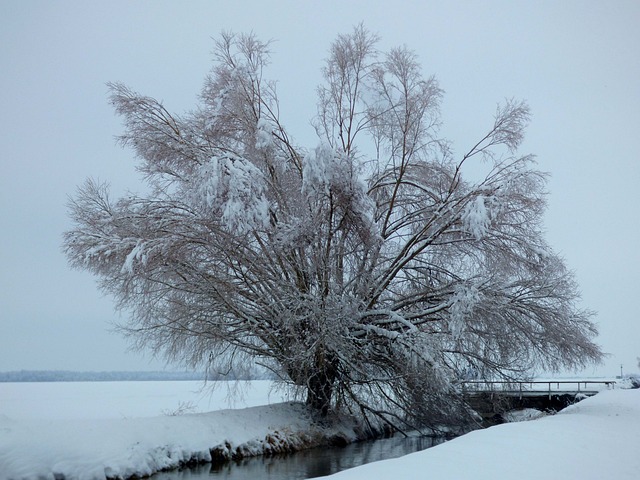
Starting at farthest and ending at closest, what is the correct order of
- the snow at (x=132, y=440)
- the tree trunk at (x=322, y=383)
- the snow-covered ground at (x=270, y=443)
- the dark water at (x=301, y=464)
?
the tree trunk at (x=322, y=383)
the dark water at (x=301, y=464)
the snow at (x=132, y=440)
the snow-covered ground at (x=270, y=443)

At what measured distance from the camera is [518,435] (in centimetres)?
1037

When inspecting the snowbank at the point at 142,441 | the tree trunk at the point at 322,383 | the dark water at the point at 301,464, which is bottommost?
the dark water at the point at 301,464

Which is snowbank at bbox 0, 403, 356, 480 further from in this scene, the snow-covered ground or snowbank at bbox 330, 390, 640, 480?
snowbank at bbox 330, 390, 640, 480

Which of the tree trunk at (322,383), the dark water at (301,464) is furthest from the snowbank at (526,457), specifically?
the tree trunk at (322,383)

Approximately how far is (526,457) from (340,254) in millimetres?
9619

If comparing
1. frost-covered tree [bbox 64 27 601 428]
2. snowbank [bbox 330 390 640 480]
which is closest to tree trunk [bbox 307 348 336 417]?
frost-covered tree [bbox 64 27 601 428]

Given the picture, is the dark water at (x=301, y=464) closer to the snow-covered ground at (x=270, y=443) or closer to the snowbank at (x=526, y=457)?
the snow-covered ground at (x=270, y=443)

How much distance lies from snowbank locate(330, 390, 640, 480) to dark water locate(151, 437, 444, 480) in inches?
152

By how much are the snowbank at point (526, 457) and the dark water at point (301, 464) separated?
3868mm

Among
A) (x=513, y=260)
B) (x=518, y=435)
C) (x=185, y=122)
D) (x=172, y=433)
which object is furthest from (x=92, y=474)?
(x=513, y=260)

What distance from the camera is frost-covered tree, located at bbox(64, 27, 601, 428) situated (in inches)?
620

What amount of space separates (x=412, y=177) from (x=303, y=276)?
480 cm

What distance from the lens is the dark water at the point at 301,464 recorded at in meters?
12.4

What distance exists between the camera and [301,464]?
13953mm
